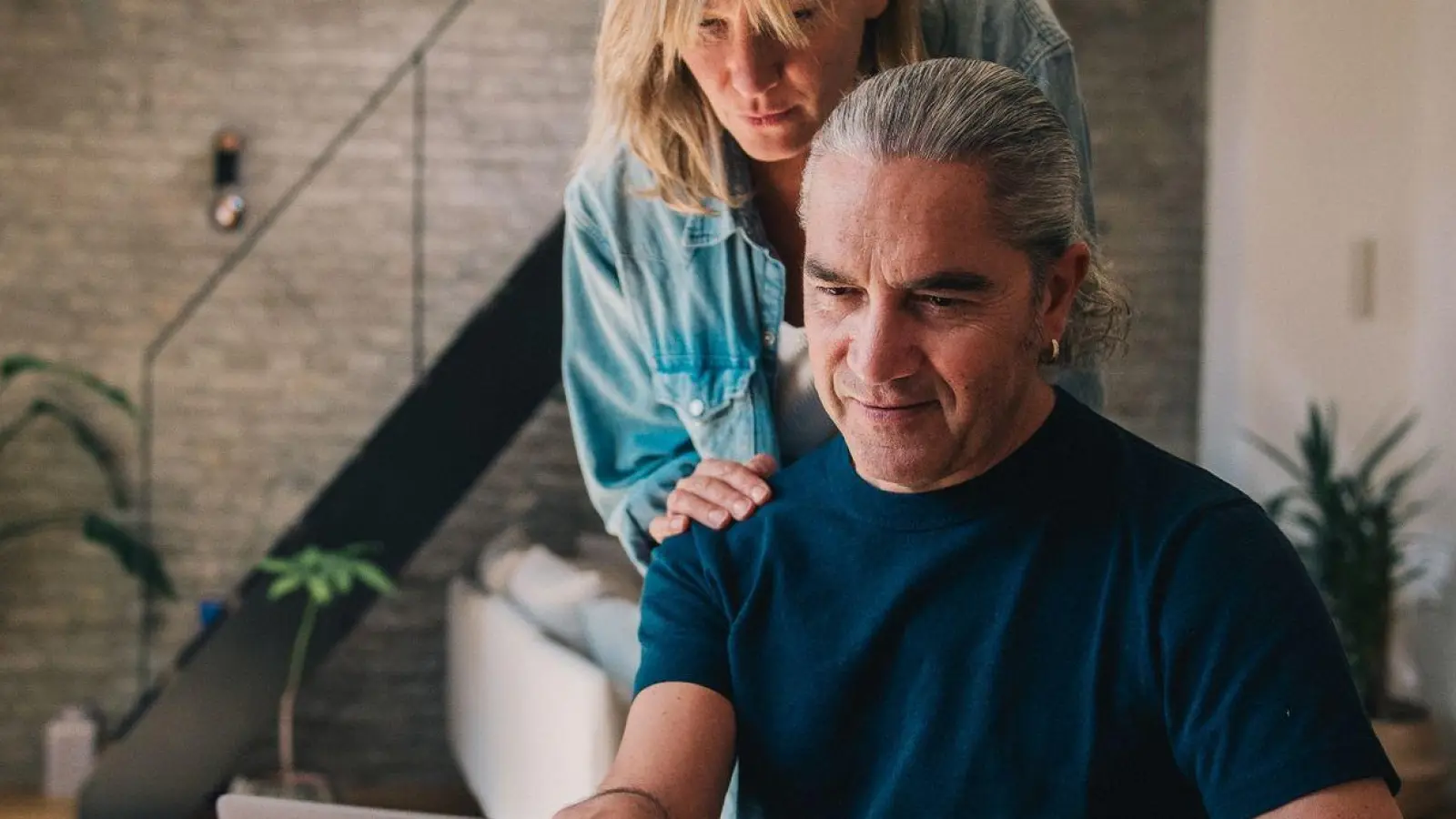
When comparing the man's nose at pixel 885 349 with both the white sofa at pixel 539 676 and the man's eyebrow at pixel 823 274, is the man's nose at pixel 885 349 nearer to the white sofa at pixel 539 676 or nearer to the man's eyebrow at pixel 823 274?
the man's eyebrow at pixel 823 274

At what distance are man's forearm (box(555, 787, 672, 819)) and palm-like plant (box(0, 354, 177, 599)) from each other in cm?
433

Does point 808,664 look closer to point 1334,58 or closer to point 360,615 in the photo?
point 360,615

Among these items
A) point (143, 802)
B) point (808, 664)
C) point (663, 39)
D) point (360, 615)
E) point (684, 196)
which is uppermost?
point (663, 39)

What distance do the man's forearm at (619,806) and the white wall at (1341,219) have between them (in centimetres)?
426

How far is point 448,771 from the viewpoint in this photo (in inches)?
223

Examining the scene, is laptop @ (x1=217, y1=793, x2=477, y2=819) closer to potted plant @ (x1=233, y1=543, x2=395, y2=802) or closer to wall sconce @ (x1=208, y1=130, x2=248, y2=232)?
potted plant @ (x1=233, y1=543, x2=395, y2=802)

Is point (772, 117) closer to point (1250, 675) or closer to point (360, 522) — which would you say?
point (1250, 675)

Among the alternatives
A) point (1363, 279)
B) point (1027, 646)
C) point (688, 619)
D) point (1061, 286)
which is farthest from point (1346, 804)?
point (1363, 279)

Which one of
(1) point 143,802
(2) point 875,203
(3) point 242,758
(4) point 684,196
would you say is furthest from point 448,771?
(2) point 875,203

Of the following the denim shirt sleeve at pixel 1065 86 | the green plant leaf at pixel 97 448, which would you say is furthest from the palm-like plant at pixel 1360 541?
the green plant leaf at pixel 97 448

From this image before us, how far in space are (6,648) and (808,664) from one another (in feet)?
16.0

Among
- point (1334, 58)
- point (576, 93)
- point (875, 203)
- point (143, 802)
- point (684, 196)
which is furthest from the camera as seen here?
point (576, 93)

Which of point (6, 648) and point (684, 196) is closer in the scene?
point (684, 196)

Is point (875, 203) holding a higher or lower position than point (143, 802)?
higher
